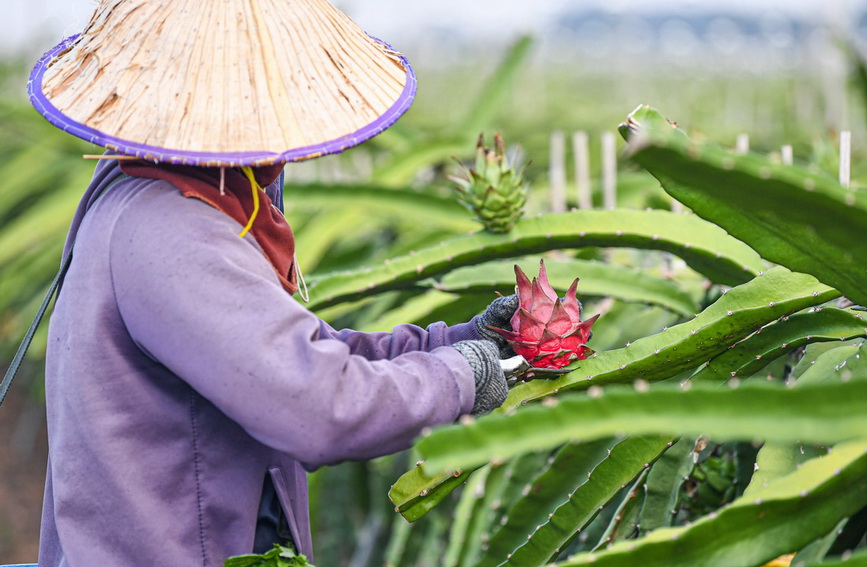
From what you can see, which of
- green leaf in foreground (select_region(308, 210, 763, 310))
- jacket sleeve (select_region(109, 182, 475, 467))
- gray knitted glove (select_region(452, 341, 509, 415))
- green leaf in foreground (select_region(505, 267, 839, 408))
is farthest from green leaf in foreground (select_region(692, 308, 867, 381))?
jacket sleeve (select_region(109, 182, 475, 467))

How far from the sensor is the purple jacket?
1048 mm

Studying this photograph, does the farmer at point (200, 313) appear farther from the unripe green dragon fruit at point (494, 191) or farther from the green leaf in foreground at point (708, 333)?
the unripe green dragon fruit at point (494, 191)

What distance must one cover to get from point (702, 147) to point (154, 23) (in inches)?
26.6

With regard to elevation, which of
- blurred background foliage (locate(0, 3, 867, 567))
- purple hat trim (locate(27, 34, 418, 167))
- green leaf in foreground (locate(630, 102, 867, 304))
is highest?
purple hat trim (locate(27, 34, 418, 167))

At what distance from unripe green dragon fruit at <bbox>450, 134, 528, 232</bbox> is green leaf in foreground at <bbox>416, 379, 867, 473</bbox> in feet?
3.54

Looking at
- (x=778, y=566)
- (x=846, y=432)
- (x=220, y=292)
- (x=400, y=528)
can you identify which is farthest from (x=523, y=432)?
(x=400, y=528)

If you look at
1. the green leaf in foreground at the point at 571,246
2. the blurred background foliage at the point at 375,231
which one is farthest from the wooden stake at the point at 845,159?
the green leaf in foreground at the point at 571,246

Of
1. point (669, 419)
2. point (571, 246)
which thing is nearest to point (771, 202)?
point (669, 419)

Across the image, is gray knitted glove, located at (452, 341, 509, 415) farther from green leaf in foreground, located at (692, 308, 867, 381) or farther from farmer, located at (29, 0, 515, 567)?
green leaf in foreground, located at (692, 308, 867, 381)

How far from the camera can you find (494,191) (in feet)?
6.43

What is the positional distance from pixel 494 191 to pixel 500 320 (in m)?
0.58

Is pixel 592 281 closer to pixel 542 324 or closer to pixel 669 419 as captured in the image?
pixel 542 324

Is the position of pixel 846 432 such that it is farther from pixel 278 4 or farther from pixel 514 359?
pixel 278 4

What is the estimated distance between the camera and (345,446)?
1.08 meters
